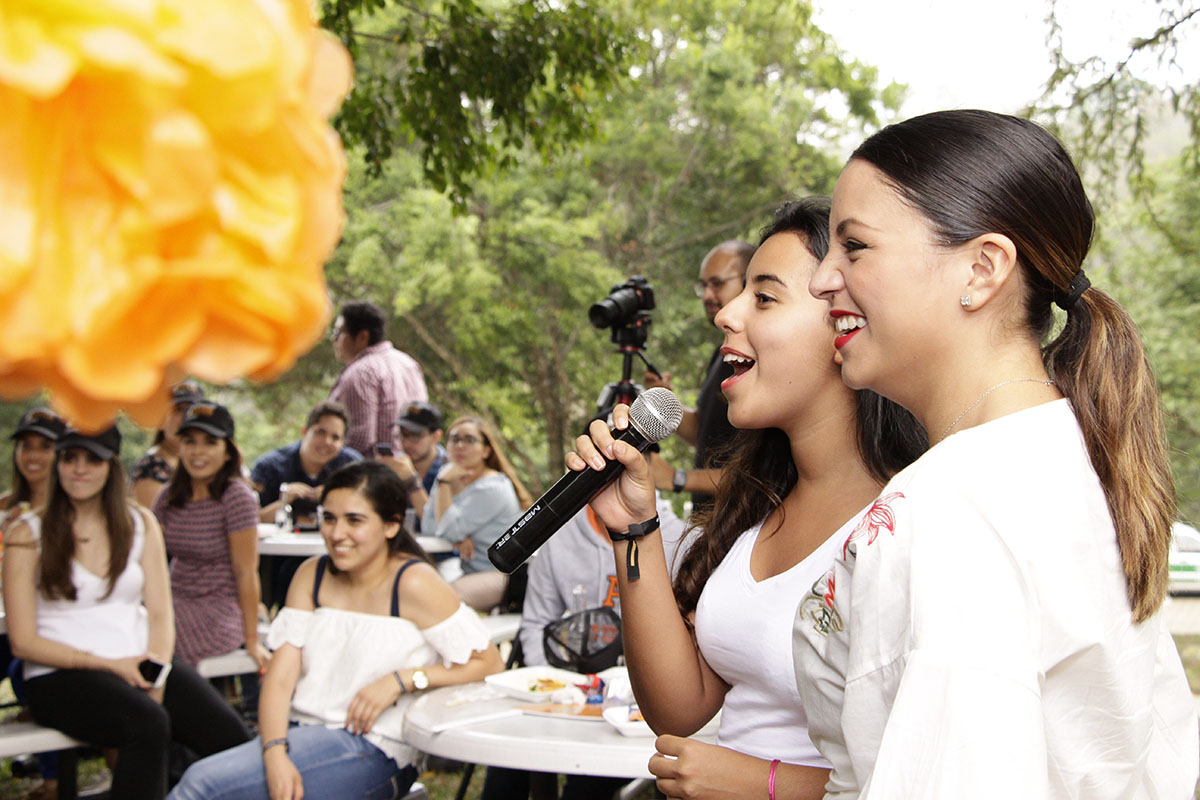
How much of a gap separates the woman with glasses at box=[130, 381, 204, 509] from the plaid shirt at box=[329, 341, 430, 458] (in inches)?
38.8

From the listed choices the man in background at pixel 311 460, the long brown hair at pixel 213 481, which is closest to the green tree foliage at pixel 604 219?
the man in background at pixel 311 460

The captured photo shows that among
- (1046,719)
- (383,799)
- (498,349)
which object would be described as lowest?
(383,799)

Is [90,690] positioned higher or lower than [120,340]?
lower

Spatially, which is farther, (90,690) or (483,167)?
(483,167)

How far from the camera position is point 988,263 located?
128 cm

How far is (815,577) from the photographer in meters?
1.76

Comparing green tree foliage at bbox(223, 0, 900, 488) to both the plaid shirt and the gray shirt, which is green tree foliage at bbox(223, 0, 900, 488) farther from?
the gray shirt

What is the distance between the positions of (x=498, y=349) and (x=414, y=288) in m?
1.47

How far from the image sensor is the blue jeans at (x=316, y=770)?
3256mm

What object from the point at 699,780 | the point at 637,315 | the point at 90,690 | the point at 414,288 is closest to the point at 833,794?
the point at 699,780

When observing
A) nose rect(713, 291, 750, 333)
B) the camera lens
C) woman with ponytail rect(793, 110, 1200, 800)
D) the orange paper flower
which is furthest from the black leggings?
the orange paper flower

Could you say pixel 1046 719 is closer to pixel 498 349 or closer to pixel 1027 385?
pixel 1027 385

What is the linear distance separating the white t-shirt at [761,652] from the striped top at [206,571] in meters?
3.85

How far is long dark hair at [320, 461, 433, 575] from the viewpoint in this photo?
150 inches
